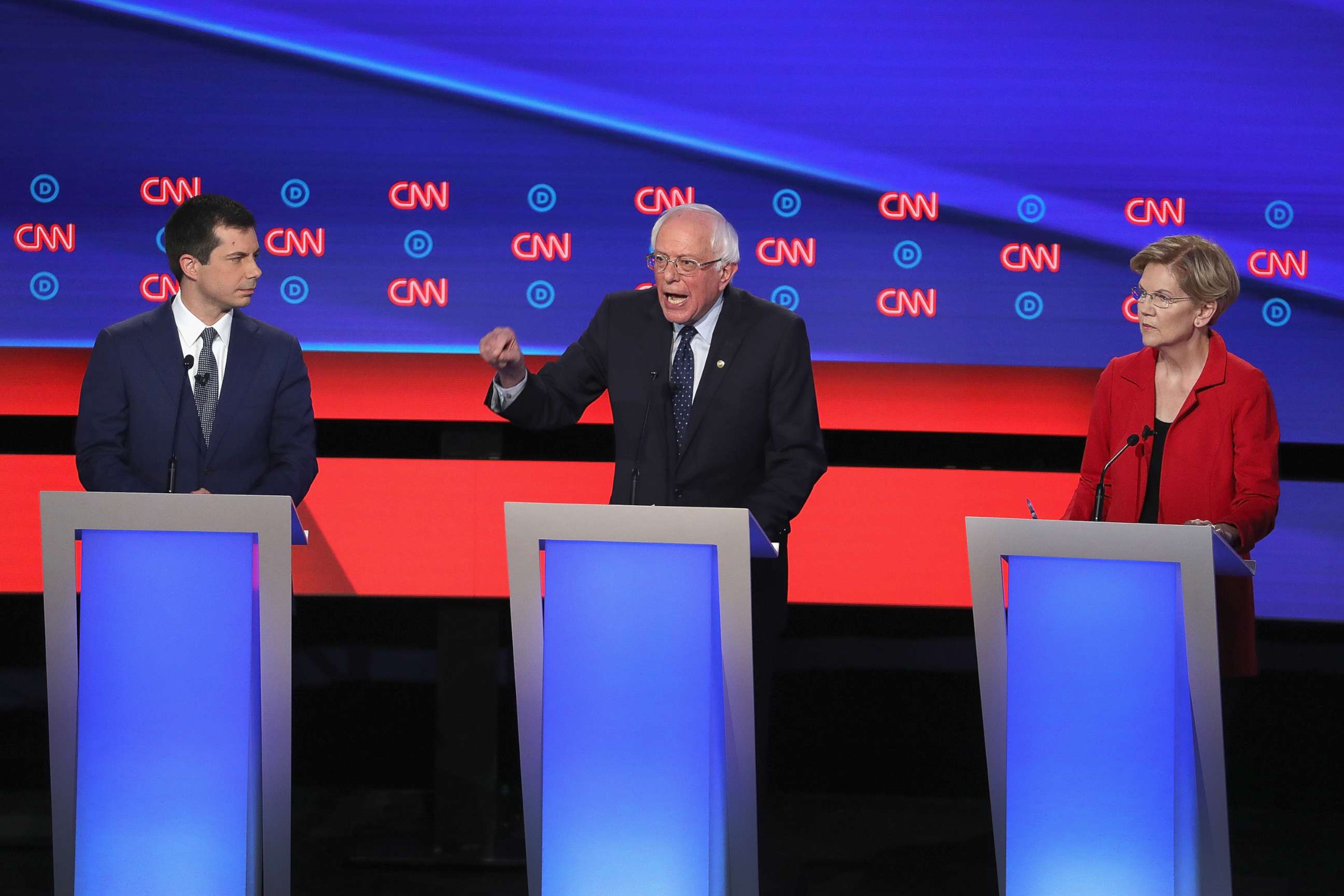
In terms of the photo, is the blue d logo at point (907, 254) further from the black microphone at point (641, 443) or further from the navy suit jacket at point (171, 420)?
the navy suit jacket at point (171, 420)

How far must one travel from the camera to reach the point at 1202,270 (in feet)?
9.04

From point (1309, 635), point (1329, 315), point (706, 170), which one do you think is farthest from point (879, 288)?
point (1309, 635)

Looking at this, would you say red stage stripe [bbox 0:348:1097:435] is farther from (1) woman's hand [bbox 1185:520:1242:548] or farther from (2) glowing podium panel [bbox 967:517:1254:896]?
(2) glowing podium panel [bbox 967:517:1254:896]

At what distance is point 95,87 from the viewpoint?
371 cm

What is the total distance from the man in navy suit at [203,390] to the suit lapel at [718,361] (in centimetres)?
88

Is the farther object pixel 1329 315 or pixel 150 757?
pixel 1329 315

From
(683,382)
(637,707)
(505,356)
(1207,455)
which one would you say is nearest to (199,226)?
(505,356)

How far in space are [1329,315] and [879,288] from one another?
1220 millimetres

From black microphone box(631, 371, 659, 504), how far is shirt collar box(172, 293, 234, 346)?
98cm

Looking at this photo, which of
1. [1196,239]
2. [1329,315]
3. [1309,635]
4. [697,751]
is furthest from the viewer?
[1309,635]

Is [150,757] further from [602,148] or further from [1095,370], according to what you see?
[1095,370]

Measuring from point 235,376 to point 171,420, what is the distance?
0.54 feet

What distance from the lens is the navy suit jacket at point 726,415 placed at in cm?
268

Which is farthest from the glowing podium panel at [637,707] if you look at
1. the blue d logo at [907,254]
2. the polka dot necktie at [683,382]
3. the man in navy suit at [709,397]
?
the blue d logo at [907,254]
